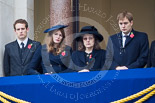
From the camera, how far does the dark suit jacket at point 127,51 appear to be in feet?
18.7

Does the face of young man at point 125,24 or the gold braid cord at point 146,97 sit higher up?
the face of young man at point 125,24

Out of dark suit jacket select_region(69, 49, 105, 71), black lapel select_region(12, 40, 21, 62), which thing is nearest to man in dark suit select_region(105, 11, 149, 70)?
dark suit jacket select_region(69, 49, 105, 71)

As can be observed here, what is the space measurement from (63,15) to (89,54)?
189 centimetres

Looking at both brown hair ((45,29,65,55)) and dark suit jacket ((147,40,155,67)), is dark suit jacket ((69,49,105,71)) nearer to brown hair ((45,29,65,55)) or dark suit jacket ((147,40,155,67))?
brown hair ((45,29,65,55))

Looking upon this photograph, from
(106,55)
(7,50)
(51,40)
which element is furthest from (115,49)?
(7,50)

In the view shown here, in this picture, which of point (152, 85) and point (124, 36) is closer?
point (152, 85)

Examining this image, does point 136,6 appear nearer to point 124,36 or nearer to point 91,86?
point 124,36

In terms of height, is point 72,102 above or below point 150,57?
below

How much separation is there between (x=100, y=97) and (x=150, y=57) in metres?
1.11

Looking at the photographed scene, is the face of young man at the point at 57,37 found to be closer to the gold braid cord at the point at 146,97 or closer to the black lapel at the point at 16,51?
the black lapel at the point at 16,51

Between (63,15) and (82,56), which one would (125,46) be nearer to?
(82,56)

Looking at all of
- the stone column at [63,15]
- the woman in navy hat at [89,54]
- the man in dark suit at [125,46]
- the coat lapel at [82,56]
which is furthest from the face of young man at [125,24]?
the stone column at [63,15]

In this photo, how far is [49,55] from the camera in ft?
20.2

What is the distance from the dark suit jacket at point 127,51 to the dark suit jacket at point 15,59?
1167 millimetres
